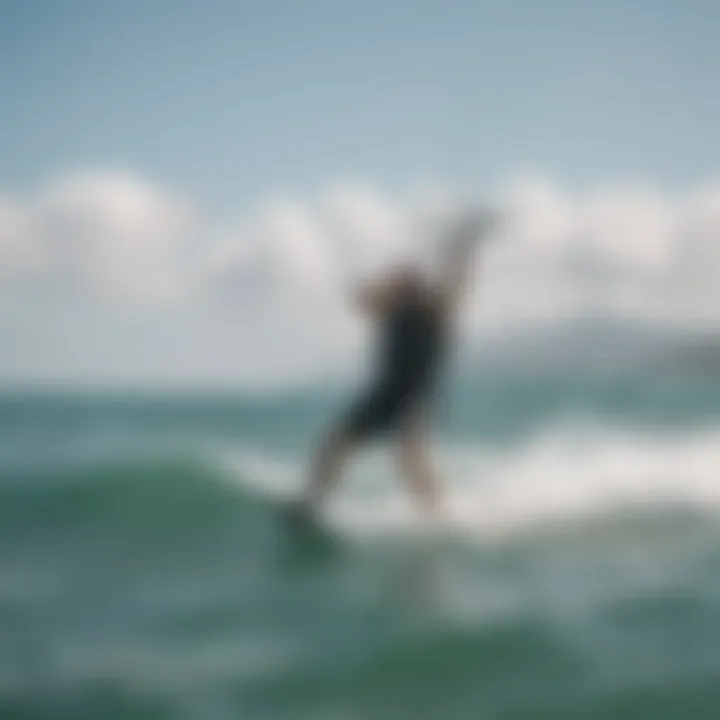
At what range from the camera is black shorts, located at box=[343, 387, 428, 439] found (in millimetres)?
1808

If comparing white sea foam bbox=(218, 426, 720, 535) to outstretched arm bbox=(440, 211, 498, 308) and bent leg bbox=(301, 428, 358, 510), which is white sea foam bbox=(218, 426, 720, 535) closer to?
bent leg bbox=(301, 428, 358, 510)

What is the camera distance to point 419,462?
180cm

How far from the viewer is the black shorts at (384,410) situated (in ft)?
5.93

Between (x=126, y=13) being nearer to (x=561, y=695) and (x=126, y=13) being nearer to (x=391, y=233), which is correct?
(x=391, y=233)

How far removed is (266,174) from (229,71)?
231 millimetres

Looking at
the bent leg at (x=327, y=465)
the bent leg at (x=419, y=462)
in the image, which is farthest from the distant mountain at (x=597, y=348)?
the bent leg at (x=327, y=465)

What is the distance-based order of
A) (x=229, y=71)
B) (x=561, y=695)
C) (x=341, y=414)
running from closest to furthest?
(x=561, y=695), (x=341, y=414), (x=229, y=71)

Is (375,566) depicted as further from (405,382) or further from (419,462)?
(405,382)

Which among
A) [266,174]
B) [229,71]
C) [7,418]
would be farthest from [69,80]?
[7,418]

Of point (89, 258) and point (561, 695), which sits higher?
point (89, 258)

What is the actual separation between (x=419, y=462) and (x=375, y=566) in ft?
0.68

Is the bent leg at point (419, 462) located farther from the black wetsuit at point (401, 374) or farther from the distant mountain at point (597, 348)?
the distant mountain at point (597, 348)

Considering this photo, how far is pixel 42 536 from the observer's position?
1.91 metres

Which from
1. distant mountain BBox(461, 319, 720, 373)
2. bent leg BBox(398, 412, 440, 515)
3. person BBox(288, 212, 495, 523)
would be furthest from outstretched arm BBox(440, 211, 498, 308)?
bent leg BBox(398, 412, 440, 515)
